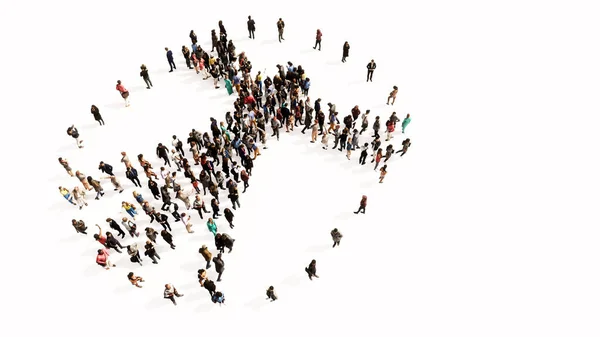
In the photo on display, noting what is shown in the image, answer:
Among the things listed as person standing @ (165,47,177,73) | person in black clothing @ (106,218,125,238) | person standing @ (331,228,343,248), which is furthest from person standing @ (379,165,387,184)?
person standing @ (165,47,177,73)

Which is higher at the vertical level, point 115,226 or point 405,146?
point 405,146

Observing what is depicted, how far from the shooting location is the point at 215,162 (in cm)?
1611

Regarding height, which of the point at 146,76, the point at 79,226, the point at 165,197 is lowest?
the point at 79,226

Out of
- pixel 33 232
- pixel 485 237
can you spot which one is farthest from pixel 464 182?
pixel 33 232

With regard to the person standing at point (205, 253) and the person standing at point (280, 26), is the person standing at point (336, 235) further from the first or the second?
the person standing at point (280, 26)

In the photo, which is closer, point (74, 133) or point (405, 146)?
point (74, 133)

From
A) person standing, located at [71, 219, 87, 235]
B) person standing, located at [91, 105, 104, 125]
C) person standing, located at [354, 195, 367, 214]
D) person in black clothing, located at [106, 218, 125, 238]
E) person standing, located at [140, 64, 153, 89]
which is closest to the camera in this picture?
person in black clothing, located at [106, 218, 125, 238]

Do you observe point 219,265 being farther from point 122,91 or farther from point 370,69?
point 370,69

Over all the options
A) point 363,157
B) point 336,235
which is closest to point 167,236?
point 336,235

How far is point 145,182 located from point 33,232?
4966 millimetres

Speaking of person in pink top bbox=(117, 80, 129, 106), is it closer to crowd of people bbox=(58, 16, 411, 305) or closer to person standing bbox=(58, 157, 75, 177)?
crowd of people bbox=(58, 16, 411, 305)

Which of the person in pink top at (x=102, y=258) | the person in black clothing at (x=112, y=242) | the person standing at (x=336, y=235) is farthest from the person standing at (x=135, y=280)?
the person standing at (x=336, y=235)

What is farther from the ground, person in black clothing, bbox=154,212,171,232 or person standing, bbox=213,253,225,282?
person in black clothing, bbox=154,212,171,232

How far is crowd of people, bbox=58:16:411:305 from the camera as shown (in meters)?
13.1
